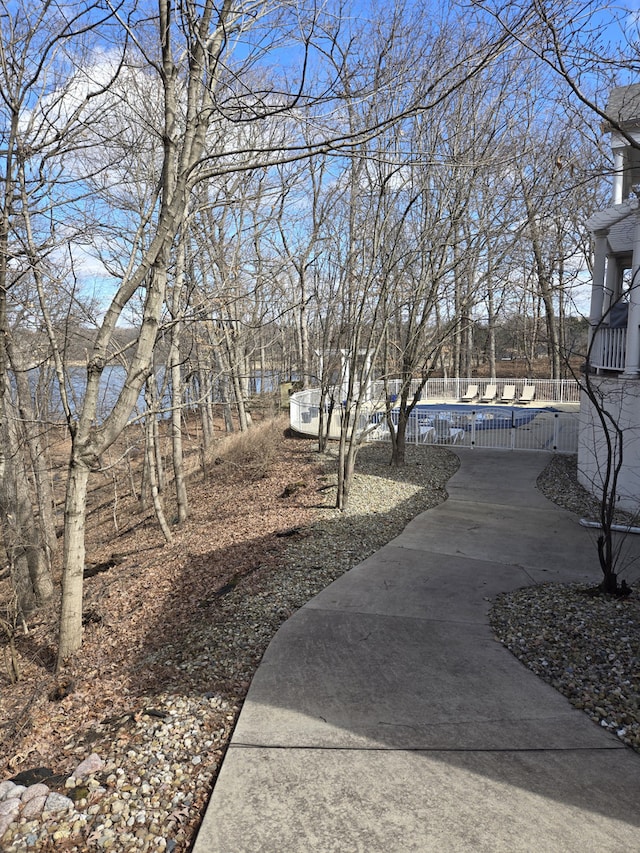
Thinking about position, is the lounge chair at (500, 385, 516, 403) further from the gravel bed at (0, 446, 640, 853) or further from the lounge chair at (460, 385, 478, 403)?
the gravel bed at (0, 446, 640, 853)

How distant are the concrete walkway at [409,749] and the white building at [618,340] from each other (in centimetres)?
385

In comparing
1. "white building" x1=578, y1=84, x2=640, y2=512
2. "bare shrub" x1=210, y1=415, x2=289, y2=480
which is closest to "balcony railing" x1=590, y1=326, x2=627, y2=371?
"white building" x1=578, y1=84, x2=640, y2=512

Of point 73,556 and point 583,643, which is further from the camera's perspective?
point 583,643

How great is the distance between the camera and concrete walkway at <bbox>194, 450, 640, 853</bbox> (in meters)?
2.67

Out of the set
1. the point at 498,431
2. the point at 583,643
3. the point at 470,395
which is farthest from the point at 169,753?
the point at 470,395

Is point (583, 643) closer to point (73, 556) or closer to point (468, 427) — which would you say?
point (73, 556)

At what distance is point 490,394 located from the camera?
26625 mm

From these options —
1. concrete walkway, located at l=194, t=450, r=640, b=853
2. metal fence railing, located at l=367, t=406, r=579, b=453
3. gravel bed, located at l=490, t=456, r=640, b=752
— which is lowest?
gravel bed, located at l=490, t=456, r=640, b=752

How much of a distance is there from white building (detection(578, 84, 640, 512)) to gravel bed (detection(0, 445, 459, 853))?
14.8ft

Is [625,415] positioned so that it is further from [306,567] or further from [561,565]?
[306,567]

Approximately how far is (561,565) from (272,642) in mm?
3947

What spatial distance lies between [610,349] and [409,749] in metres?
9.96

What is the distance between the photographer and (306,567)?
6.62m

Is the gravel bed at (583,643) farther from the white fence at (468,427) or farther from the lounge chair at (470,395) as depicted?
the lounge chair at (470,395)
